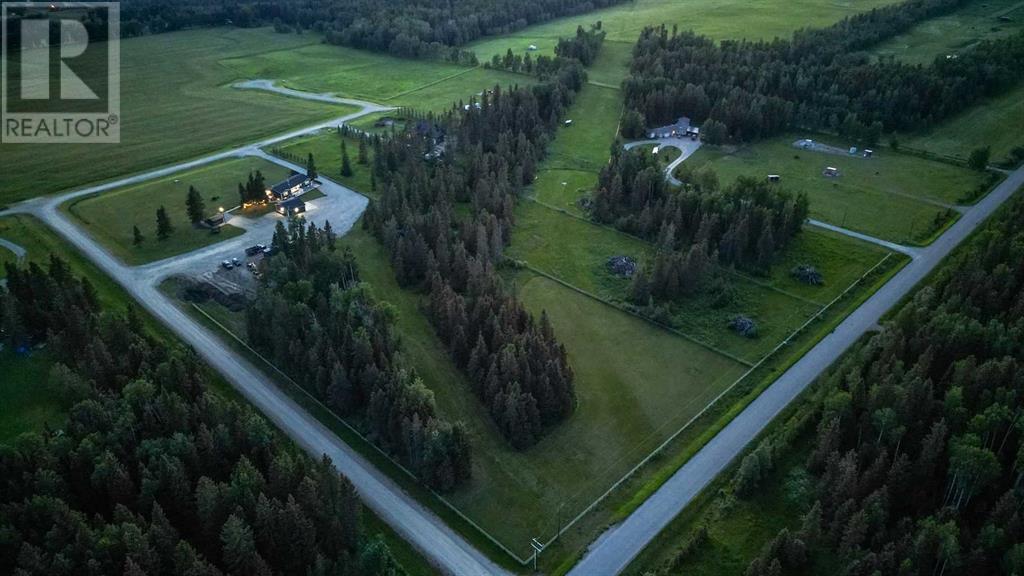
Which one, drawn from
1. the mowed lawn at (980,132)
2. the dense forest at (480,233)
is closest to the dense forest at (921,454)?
the dense forest at (480,233)

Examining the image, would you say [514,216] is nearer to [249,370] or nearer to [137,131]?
[249,370]

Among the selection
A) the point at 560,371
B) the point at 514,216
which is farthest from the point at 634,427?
the point at 514,216

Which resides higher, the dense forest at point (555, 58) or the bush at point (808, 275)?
the dense forest at point (555, 58)

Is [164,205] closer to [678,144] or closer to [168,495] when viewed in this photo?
[168,495]

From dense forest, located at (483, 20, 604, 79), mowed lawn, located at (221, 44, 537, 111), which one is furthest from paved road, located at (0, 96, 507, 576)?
dense forest, located at (483, 20, 604, 79)

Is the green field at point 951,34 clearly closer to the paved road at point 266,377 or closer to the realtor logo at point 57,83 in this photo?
the paved road at point 266,377
